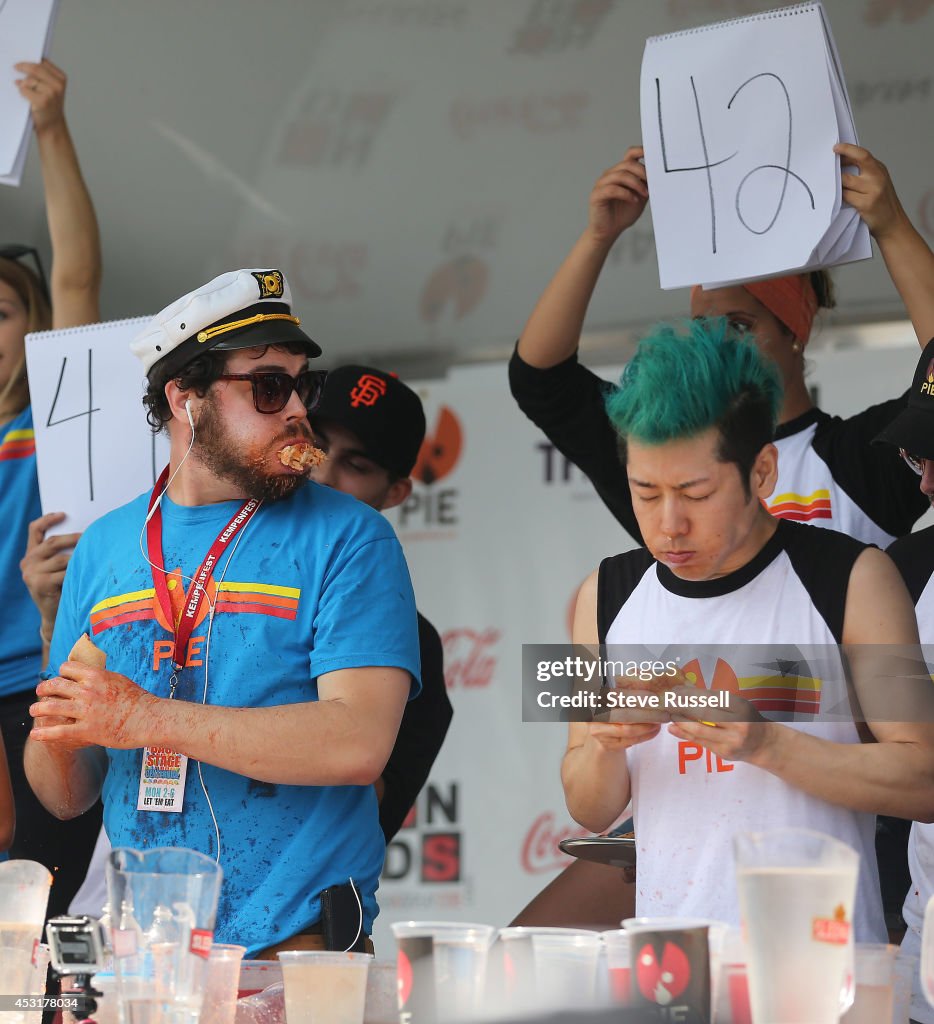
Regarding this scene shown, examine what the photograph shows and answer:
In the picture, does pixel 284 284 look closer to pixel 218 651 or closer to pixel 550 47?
pixel 218 651

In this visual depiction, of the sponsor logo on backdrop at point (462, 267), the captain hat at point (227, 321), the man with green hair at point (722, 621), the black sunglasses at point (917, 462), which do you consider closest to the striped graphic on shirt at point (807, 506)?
the black sunglasses at point (917, 462)

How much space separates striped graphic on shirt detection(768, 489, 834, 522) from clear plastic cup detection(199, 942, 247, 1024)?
123 centimetres

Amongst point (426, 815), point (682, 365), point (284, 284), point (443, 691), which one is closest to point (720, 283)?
point (682, 365)

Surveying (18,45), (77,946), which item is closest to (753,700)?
(77,946)

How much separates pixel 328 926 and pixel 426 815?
2147 mm

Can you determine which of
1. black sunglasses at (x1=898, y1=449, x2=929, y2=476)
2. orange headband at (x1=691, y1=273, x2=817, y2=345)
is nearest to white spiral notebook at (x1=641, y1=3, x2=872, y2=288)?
orange headband at (x1=691, y1=273, x2=817, y2=345)

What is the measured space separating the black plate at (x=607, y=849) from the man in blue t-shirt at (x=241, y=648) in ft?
1.05

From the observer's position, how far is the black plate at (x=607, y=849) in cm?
207

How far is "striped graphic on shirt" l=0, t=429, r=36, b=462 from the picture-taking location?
277 cm

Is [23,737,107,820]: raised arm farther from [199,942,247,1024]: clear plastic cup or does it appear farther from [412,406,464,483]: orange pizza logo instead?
[412,406,464,483]: orange pizza logo

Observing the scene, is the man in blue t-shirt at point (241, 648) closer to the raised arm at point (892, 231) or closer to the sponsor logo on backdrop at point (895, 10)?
the raised arm at point (892, 231)

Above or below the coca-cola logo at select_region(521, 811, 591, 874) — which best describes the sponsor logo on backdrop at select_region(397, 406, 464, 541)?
above

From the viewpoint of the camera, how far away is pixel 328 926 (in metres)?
1.80

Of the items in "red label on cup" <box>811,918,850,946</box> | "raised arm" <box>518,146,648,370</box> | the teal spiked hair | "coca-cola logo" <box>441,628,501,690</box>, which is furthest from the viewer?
"coca-cola logo" <box>441,628,501,690</box>
